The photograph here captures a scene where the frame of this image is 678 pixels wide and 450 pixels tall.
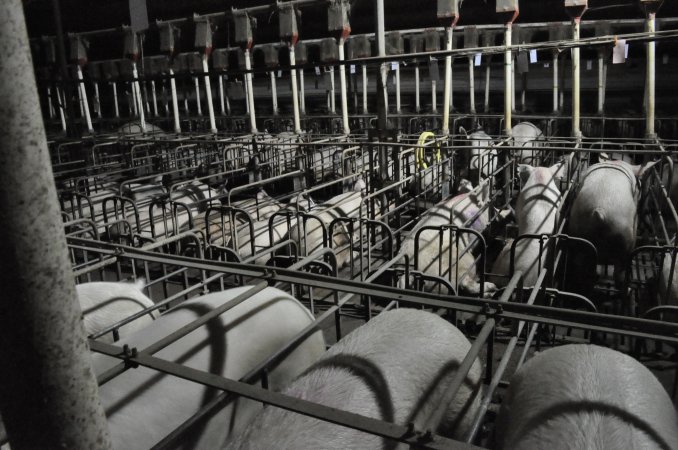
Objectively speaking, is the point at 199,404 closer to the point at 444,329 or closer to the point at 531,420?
the point at 444,329

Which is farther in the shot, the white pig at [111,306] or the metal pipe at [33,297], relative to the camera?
the white pig at [111,306]

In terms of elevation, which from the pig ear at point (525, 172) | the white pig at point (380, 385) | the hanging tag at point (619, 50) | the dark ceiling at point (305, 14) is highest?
the dark ceiling at point (305, 14)

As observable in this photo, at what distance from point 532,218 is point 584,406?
4227 millimetres

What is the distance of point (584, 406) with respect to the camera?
2.00 m

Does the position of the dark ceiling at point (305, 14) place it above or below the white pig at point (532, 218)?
above

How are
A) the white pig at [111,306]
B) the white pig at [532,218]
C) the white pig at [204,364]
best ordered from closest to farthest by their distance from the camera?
the white pig at [204,364] → the white pig at [111,306] → the white pig at [532,218]

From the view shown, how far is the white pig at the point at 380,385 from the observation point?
1.88 metres

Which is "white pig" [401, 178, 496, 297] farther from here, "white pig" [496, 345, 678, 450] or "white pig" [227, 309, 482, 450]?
"white pig" [496, 345, 678, 450]

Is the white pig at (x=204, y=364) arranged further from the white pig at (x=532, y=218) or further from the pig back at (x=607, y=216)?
the pig back at (x=607, y=216)

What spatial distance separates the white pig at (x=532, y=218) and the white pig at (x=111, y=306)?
3.31m

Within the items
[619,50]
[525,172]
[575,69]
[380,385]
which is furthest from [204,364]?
[575,69]

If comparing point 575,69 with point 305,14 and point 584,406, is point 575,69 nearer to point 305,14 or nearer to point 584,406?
point 584,406

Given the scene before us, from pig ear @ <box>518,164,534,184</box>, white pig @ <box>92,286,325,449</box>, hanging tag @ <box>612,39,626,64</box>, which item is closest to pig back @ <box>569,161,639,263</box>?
pig ear @ <box>518,164,534,184</box>

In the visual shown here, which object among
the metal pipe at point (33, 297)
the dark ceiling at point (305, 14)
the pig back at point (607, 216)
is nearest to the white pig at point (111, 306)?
the metal pipe at point (33, 297)
